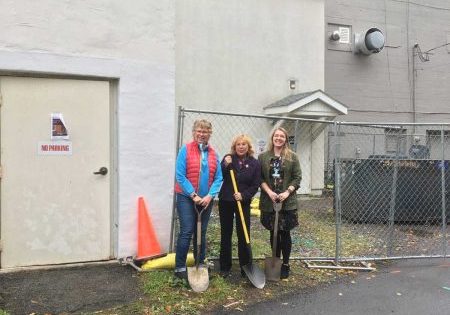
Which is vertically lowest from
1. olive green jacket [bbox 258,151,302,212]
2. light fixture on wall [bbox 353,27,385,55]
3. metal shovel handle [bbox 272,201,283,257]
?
metal shovel handle [bbox 272,201,283,257]

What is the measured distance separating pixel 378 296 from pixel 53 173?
379 cm

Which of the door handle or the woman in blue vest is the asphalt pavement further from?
the door handle

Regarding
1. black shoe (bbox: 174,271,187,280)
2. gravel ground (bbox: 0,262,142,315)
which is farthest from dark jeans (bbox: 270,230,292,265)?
gravel ground (bbox: 0,262,142,315)

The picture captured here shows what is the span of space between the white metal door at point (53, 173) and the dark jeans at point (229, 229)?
54.9 inches

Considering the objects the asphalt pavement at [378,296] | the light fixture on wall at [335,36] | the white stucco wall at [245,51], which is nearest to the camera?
the asphalt pavement at [378,296]

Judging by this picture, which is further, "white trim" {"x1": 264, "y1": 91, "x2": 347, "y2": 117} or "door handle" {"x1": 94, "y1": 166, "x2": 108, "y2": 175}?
"white trim" {"x1": 264, "y1": 91, "x2": 347, "y2": 117}

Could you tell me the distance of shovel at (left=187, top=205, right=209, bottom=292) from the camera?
4.89m

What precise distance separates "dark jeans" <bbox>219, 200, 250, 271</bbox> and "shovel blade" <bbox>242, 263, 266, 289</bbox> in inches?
4.0

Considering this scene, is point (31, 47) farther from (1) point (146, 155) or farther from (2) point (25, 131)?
(1) point (146, 155)

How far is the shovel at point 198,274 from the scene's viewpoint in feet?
16.0

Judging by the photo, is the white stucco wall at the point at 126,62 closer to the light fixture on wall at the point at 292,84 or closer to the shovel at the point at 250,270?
the shovel at the point at 250,270

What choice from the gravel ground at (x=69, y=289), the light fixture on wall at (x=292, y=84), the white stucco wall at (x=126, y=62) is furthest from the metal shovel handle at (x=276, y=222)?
the light fixture on wall at (x=292, y=84)

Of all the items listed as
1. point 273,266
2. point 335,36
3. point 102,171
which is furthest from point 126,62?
point 335,36

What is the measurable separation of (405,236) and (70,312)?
6.07m
